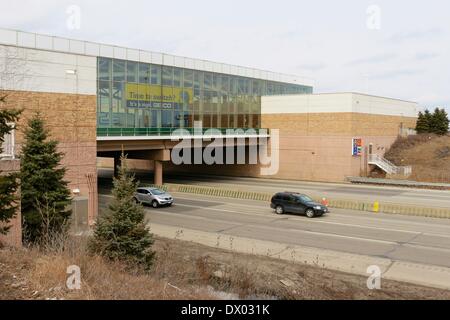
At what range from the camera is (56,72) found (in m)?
24.3

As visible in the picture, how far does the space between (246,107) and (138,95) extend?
1605cm

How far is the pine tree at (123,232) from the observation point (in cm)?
1213

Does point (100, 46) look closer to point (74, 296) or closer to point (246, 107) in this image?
point (246, 107)

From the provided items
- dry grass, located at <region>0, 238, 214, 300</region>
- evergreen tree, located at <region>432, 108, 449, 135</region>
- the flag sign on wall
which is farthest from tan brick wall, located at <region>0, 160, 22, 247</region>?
evergreen tree, located at <region>432, 108, 449, 135</region>

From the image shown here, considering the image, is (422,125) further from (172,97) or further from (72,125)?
(72,125)

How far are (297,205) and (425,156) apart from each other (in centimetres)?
2951

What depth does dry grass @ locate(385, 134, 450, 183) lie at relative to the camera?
4405 cm

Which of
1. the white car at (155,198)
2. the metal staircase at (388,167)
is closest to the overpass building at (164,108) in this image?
the metal staircase at (388,167)

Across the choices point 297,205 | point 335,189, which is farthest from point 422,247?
point 335,189

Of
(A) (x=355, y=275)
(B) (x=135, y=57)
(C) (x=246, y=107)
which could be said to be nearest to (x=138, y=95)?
(B) (x=135, y=57)

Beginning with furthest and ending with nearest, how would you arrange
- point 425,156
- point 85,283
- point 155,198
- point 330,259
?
1. point 425,156
2. point 155,198
3. point 330,259
4. point 85,283

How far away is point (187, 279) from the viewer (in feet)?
37.8

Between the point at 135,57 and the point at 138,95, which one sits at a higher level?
the point at 135,57

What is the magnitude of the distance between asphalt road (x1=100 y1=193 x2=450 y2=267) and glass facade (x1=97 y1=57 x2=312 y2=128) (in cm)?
814
